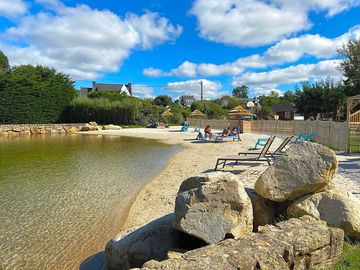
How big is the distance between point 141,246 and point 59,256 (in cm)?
179

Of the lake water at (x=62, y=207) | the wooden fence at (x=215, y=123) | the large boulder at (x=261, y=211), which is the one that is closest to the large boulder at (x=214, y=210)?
the large boulder at (x=261, y=211)

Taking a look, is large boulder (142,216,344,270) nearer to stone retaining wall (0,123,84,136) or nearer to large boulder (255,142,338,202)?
large boulder (255,142,338,202)

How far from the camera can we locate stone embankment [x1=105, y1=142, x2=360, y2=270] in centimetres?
365

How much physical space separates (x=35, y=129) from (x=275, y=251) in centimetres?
4328

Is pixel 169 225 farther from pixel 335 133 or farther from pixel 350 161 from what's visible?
pixel 335 133

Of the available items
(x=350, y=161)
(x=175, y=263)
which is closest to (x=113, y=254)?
(x=175, y=263)

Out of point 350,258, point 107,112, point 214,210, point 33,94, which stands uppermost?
point 33,94

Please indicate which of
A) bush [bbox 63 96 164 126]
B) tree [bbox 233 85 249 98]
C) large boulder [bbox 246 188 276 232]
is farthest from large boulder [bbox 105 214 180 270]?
tree [bbox 233 85 249 98]

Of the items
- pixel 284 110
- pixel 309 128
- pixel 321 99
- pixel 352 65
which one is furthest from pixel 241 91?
pixel 309 128

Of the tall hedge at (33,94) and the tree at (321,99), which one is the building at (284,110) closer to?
the tree at (321,99)

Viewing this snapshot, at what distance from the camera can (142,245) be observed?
4.86 meters

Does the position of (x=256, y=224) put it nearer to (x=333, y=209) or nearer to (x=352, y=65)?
(x=333, y=209)

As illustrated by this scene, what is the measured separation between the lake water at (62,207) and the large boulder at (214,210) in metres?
2.33

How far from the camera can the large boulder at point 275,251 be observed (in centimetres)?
341
